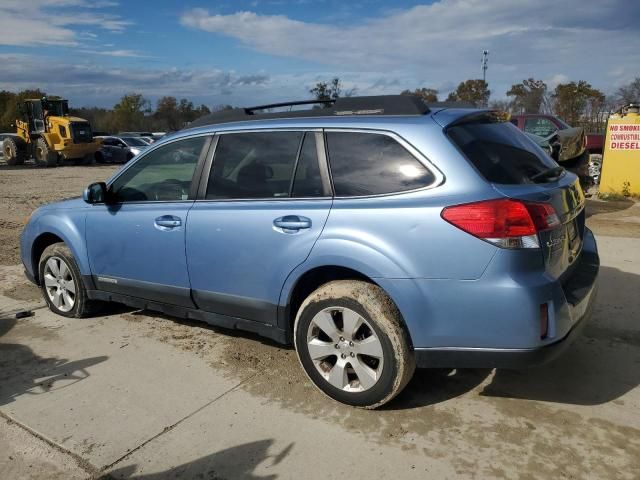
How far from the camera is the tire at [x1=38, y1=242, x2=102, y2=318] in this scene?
4793 millimetres

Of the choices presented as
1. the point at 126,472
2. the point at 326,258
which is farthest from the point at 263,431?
the point at 326,258

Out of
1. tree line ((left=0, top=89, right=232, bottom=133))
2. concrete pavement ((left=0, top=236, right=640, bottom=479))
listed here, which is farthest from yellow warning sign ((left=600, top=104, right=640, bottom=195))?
tree line ((left=0, top=89, right=232, bottom=133))

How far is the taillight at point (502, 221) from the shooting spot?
107 inches

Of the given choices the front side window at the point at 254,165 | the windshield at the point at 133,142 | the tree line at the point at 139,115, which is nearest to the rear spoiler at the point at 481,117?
the front side window at the point at 254,165

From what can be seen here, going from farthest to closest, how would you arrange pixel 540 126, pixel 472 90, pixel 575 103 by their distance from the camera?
pixel 472 90
pixel 575 103
pixel 540 126

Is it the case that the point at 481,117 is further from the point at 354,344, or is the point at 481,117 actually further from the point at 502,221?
the point at 354,344

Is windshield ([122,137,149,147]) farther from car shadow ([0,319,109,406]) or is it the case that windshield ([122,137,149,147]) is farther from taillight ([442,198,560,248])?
taillight ([442,198,560,248])

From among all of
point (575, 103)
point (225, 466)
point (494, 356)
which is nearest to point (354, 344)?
point (494, 356)

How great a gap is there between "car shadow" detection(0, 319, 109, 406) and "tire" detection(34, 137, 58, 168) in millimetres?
25393

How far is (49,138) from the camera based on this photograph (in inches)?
1056

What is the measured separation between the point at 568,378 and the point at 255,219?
7.60 ft

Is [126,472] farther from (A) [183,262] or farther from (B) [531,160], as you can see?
(B) [531,160]

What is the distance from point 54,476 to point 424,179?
98.0 inches

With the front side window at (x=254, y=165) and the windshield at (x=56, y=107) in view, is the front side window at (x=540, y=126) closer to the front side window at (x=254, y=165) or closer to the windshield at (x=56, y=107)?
the front side window at (x=254, y=165)
